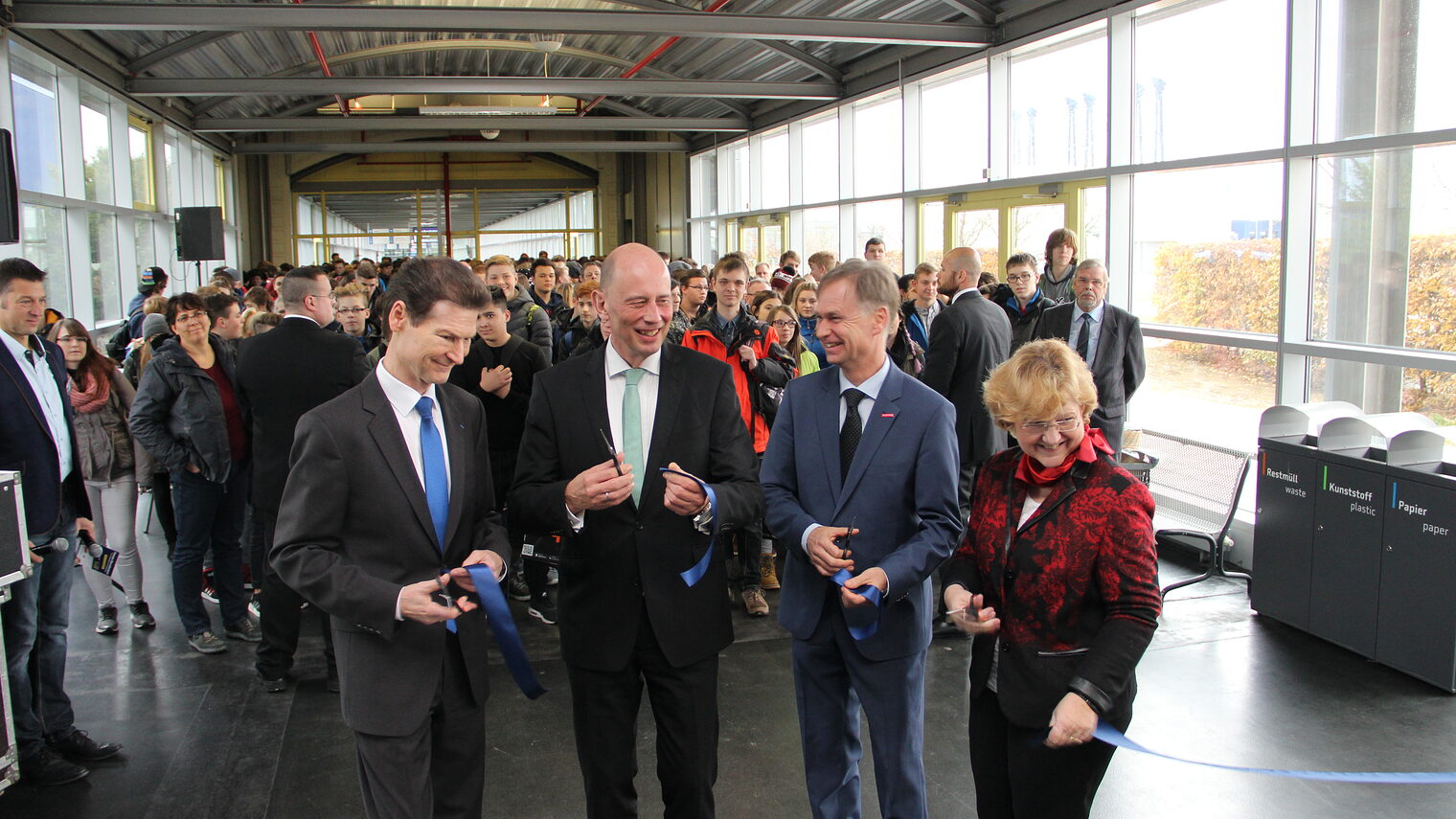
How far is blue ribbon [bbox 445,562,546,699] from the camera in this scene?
6.60 ft

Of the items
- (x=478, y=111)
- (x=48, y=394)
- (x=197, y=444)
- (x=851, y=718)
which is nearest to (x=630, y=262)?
(x=851, y=718)

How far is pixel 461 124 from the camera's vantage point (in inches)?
656

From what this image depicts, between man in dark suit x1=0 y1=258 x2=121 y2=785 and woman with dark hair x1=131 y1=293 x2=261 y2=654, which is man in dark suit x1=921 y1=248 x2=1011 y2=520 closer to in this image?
woman with dark hair x1=131 y1=293 x2=261 y2=654

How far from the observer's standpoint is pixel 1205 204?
7.02m

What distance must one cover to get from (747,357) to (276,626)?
8.09 feet

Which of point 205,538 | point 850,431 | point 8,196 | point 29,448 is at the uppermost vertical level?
point 8,196

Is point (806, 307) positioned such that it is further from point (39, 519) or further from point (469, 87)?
point (469, 87)

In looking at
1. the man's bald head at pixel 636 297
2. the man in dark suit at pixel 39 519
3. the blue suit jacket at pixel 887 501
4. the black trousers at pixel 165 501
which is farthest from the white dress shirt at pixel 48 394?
the blue suit jacket at pixel 887 501

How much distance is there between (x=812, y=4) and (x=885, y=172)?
7.49 feet

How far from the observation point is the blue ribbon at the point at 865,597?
227 centimetres

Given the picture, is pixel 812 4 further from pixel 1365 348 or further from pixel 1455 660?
pixel 1455 660

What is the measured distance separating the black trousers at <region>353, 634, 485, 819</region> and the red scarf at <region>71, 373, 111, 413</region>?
10.6ft

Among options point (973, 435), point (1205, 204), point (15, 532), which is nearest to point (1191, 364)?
point (1205, 204)

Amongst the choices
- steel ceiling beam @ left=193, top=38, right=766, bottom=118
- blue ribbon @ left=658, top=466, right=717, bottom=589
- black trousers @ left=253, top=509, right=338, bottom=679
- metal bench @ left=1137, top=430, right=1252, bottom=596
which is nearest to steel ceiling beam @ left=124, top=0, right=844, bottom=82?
steel ceiling beam @ left=193, top=38, right=766, bottom=118
